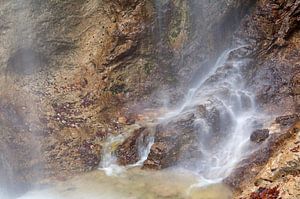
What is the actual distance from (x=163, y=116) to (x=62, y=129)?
3.80 metres

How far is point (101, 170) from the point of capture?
44.5ft

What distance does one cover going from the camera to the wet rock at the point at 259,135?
41.7 feet

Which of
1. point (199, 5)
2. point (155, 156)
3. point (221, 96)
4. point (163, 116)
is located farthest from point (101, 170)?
point (199, 5)

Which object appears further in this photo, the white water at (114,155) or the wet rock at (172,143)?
the white water at (114,155)

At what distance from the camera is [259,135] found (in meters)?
12.9

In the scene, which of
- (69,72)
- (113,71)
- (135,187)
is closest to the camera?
(135,187)

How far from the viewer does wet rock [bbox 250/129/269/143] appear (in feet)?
41.7

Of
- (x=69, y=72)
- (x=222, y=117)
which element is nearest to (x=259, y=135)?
(x=222, y=117)

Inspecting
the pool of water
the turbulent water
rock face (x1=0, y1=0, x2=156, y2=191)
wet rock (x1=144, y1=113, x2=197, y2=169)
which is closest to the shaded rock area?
the pool of water

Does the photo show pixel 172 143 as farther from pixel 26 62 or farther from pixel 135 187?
pixel 26 62

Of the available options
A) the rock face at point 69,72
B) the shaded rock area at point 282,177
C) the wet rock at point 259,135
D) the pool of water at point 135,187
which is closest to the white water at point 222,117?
the wet rock at point 259,135

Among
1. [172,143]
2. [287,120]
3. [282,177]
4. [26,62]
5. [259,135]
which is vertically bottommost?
[282,177]

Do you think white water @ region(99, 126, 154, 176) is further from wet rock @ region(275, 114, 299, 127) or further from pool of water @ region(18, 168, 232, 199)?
wet rock @ region(275, 114, 299, 127)

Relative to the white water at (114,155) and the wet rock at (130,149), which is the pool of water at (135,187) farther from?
the wet rock at (130,149)
